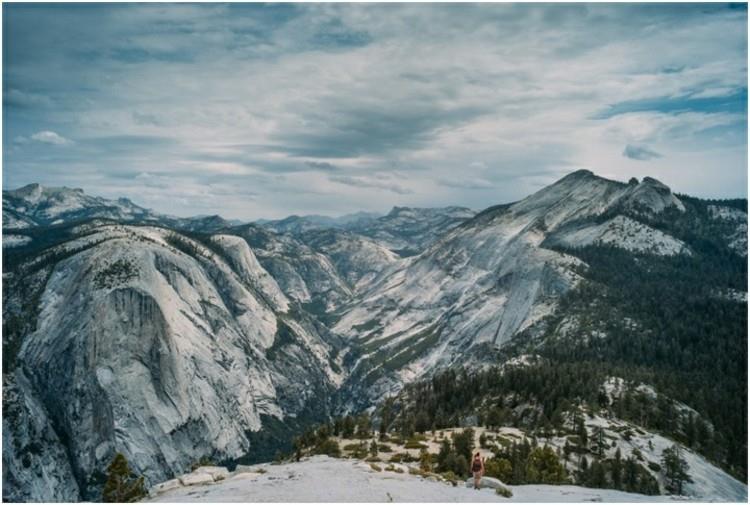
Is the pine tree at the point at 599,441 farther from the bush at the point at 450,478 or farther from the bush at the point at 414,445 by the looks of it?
the bush at the point at 450,478

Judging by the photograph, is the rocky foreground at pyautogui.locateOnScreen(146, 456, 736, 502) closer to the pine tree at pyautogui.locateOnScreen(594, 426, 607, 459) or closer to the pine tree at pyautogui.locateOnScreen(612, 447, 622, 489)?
the pine tree at pyautogui.locateOnScreen(612, 447, 622, 489)

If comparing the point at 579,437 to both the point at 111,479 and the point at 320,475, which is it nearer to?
the point at 320,475

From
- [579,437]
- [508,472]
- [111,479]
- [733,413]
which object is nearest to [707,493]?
[579,437]

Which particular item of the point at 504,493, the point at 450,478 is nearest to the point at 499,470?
the point at 450,478

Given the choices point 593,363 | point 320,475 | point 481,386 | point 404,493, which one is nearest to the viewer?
point 404,493

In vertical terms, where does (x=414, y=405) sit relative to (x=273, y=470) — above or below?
below

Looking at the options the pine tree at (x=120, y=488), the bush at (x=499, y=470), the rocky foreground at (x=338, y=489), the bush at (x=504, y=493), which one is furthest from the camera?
the bush at (x=499, y=470)

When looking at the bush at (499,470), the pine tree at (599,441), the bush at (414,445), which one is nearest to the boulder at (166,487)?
the bush at (414,445)

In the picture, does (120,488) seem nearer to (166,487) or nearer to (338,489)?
(166,487)

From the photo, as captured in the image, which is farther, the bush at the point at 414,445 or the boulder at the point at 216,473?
the bush at the point at 414,445
